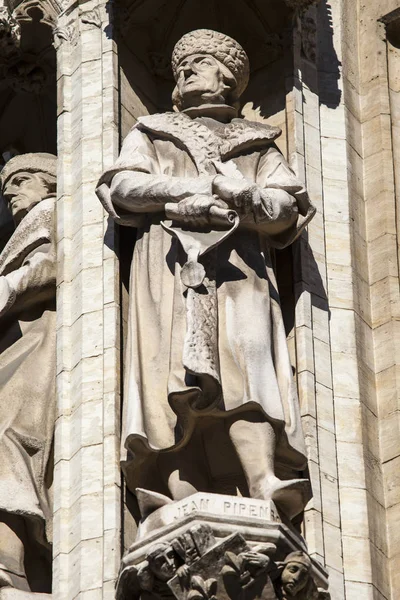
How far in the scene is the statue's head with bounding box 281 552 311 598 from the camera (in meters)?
11.2

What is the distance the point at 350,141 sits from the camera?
1343 centimetres

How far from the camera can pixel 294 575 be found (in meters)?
11.2

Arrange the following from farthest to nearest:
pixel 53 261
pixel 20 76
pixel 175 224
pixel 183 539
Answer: pixel 20 76 → pixel 53 261 → pixel 175 224 → pixel 183 539

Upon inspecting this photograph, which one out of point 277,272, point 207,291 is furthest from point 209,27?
point 207,291

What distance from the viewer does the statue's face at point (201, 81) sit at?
1280 centimetres

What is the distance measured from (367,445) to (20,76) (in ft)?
10.7

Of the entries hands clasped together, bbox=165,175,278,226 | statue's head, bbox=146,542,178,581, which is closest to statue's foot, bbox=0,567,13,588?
statue's head, bbox=146,542,178,581

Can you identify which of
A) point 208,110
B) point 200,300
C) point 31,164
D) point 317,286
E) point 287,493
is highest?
point 31,164

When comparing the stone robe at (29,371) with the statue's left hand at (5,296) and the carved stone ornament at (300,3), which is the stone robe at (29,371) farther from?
A: the carved stone ornament at (300,3)

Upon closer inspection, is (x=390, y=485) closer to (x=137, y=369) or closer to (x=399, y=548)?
(x=399, y=548)

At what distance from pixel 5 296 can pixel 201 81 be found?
147 cm

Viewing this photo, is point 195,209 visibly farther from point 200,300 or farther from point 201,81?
point 201,81

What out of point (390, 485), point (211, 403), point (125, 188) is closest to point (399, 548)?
point (390, 485)

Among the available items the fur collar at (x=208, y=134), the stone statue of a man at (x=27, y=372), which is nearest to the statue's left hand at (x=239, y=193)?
the fur collar at (x=208, y=134)
